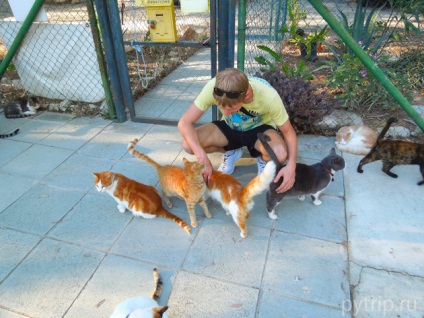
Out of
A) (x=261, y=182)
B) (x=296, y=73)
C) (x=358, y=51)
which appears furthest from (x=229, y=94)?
(x=296, y=73)

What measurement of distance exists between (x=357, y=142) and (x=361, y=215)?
1.08m

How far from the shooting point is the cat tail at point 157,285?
204 cm

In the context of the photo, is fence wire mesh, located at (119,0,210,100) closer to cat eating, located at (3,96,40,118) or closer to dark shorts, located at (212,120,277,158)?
cat eating, located at (3,96,40,118)

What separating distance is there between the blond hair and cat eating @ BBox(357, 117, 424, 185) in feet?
5.42

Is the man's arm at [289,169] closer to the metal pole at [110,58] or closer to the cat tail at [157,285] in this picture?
the cat tail at [157,285]

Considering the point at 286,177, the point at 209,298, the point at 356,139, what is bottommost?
the point at 209,298

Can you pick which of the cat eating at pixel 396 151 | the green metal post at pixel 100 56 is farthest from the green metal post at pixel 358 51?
the green metal post at pixel 100 56

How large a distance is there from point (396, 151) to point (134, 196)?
2550mm

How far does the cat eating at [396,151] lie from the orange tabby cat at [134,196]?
206 cm

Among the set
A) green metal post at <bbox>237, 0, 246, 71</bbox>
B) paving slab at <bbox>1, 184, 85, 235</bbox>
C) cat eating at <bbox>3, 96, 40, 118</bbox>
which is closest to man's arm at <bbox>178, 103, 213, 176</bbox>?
green metal post at <bbox>237, 0, 246, 71</bbox>

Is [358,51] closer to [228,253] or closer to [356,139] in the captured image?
[356,139]

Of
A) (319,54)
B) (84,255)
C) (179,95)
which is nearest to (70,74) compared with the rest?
(179,95)

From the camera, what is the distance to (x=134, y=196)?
257 cm

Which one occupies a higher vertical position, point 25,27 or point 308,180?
point 25,27
